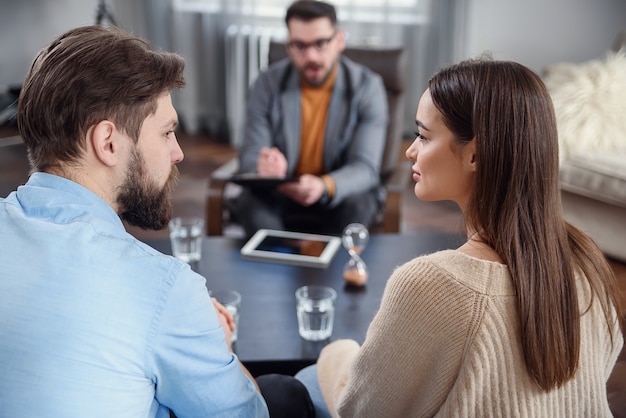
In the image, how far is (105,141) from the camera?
42.6 inches

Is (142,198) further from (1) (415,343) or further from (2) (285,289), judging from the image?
(2) (285,289)

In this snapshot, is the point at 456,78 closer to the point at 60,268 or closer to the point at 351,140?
the point at 60,268

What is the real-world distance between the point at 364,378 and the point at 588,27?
4.08 m

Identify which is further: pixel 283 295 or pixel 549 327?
pixel 283 295

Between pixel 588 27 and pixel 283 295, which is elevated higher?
pixel 588 27

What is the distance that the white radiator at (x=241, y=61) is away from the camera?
4727mm

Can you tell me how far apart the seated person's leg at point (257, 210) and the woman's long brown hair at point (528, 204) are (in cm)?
154

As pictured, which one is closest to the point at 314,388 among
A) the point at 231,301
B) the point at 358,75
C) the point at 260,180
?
the point at 231,301

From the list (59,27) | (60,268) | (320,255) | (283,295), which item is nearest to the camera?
(60,268)

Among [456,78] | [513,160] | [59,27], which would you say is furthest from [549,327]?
[59,27]

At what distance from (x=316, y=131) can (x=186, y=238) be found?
989 millimetres

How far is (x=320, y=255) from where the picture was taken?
79.0 inches

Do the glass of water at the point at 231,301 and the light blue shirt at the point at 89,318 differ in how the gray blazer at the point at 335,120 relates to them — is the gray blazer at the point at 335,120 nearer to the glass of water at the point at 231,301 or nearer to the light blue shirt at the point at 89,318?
the glass of water at the point at 231,301

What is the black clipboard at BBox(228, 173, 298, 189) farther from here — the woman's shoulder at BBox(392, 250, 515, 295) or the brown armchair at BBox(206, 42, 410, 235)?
the woman's shoulder at BBox(392, 250, 515, 295)
